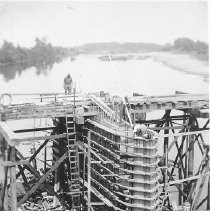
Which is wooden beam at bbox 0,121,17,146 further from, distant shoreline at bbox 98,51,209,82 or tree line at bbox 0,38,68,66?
tree line at bbox 0,38,68,66

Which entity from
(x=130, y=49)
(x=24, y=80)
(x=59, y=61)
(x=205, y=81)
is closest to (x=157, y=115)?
(x=205, y=81)

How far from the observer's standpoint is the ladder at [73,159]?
17188 millimetres

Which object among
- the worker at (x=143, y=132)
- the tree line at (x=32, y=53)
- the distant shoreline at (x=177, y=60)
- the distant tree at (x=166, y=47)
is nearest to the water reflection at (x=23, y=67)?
the tree line at (x=32, y=53)

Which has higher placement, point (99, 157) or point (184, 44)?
point (184, 44)

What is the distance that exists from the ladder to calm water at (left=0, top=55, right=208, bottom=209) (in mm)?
19573

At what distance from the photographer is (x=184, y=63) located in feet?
178

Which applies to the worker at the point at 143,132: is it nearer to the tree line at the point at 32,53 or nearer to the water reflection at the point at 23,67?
the water reflection at the point at 23,67

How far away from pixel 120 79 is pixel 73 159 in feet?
101

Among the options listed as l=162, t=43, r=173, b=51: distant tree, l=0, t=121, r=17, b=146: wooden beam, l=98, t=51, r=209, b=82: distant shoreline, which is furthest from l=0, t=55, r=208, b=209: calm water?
l=0, t=121, r=17, b=146: wooden beam

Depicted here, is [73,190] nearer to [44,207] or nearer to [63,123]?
[44,207]

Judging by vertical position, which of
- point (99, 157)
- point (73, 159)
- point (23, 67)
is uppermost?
point (23, 67)

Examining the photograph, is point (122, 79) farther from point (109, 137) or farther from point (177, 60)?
point (109, 137)

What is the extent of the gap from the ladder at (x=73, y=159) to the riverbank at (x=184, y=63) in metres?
33.8

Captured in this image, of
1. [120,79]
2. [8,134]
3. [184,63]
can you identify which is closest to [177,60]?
[184,63]
